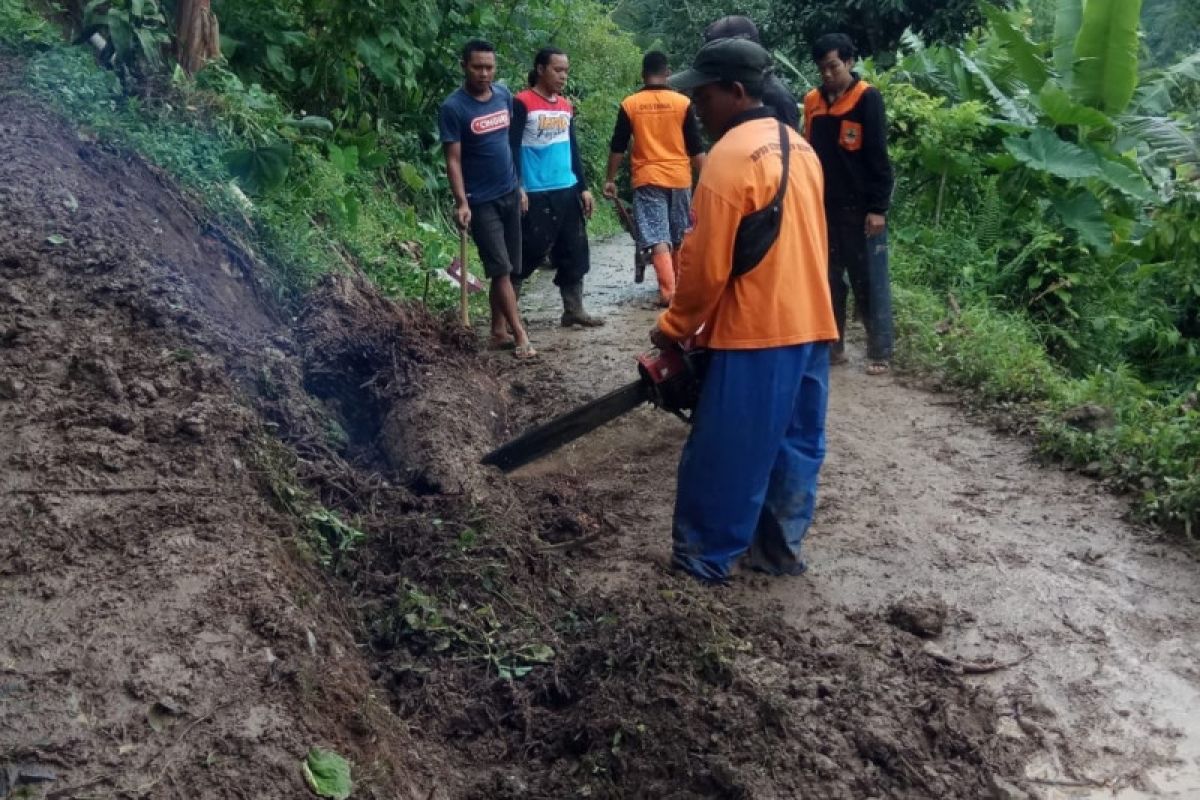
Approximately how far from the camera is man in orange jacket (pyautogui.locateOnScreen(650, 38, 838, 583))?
4.33 meters

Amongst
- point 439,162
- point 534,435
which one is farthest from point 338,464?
point 439,162

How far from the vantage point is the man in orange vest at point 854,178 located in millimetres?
7191

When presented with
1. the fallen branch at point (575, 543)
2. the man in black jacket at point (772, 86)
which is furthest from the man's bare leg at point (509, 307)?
the fallen branch at point (575, 543)

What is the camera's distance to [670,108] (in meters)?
9.05

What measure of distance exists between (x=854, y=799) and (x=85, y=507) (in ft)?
8.22

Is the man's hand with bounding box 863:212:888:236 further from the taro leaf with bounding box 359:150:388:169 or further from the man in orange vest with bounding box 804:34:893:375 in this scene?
the taro leaf with bounding box 359:150:388:169

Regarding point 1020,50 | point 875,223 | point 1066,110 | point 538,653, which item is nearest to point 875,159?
point 875,223

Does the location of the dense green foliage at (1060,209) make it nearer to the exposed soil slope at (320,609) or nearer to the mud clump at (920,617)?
the mud clump at (920,617)

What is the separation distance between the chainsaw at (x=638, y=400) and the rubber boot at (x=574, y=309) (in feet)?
12.4

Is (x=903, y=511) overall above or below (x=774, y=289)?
below

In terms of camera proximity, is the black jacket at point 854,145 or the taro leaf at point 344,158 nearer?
the black jacket at point 854,145

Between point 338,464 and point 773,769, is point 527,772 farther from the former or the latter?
point 338,464

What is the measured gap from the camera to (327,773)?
3070mm

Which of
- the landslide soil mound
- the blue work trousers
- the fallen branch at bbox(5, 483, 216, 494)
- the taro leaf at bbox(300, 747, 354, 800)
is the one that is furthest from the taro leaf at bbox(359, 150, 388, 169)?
the taro leaf at bbox(300, 747, 354, 800)
